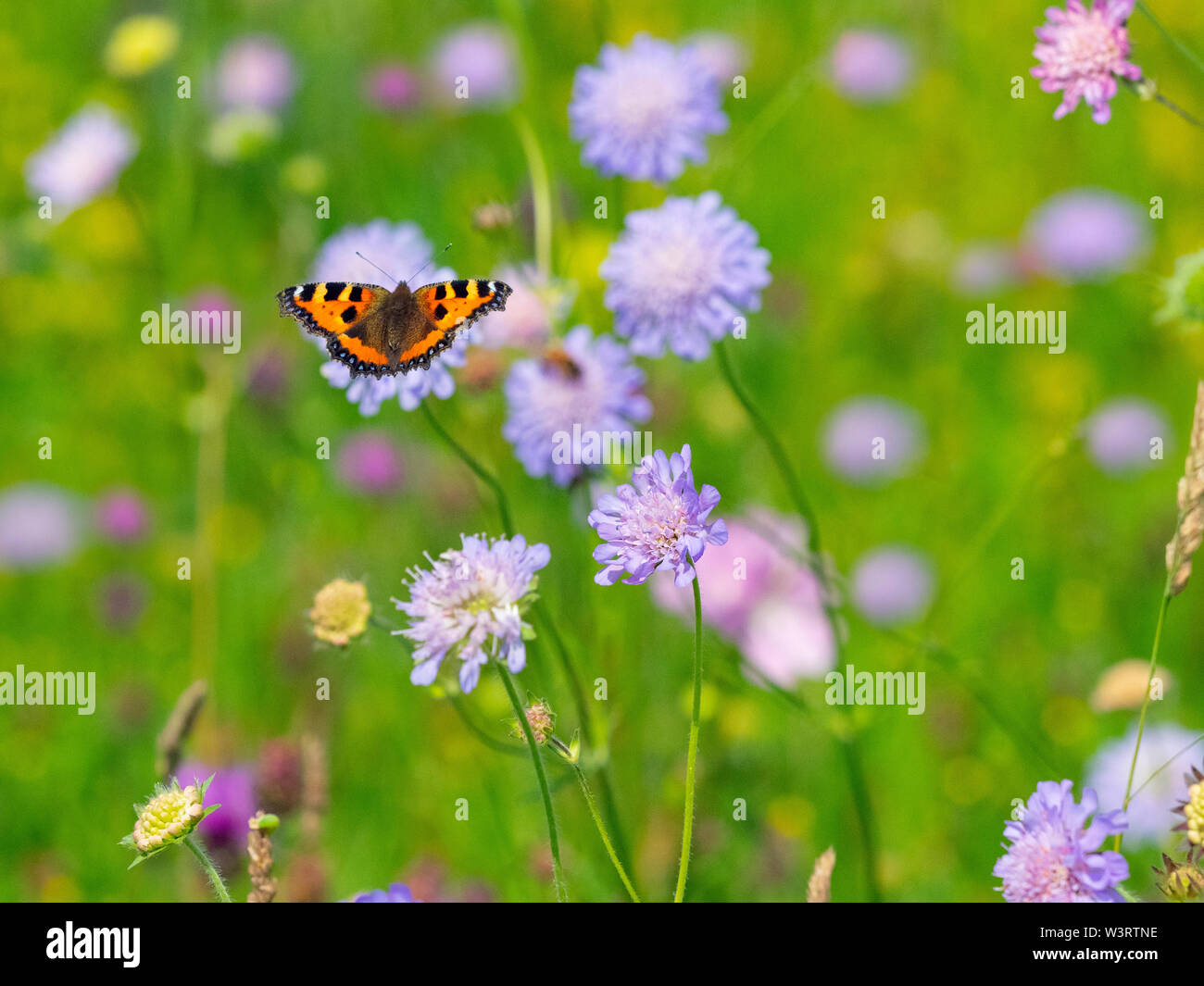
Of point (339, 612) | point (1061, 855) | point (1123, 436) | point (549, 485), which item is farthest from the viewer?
point (1123, 436)

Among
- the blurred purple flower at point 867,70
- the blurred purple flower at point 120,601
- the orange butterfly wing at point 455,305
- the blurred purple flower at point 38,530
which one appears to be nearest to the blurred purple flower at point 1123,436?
the blurred purple flower at point 867,70

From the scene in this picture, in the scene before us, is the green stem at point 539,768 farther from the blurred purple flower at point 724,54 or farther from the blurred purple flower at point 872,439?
the blurred purple flower at point 724,54

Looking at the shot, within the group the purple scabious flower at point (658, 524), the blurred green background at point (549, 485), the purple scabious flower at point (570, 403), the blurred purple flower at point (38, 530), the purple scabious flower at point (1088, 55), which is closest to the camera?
the purple scabious flower at point (658, 524)

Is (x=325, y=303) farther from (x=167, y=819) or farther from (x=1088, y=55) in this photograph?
(x=1088, y=55)

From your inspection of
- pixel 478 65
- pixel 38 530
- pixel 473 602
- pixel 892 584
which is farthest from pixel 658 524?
pixel 478 65

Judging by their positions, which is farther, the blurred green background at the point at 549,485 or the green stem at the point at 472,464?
the blurred green background at the point at 549,485

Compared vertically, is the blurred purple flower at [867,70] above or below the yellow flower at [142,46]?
above
